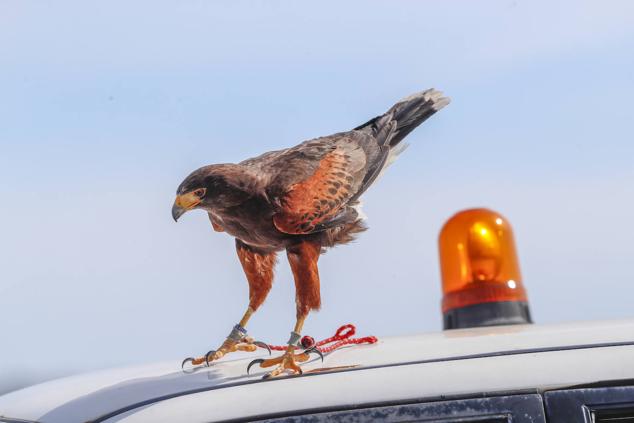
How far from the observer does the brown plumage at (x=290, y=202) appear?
312 centimetres

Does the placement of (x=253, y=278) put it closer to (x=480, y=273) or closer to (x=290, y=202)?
(x=290, y=202)

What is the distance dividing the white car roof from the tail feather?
1.70 m

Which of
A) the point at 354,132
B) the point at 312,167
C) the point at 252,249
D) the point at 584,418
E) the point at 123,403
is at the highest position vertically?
the point at 354,132

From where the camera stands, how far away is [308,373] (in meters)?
2.08

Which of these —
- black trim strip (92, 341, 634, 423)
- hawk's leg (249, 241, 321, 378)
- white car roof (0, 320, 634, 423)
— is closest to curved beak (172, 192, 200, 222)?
hawk's leg (249, 241, 321, 378)

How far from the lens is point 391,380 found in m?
1.92

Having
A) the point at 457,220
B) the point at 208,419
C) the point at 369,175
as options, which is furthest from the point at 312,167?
the point at 208,419

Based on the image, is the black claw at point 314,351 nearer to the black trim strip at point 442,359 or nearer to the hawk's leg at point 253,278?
the black trim strip at point 442,359

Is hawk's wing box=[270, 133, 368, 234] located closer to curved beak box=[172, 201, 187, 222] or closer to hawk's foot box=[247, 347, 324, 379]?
curved beak box=[172, 201, 187, 222]

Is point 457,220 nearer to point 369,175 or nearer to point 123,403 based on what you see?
point 369,175

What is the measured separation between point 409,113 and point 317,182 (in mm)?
759

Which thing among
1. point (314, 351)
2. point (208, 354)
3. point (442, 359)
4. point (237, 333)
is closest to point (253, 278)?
point (237, 333)

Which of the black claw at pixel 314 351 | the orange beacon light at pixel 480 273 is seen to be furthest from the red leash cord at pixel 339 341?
the orange beacon light at pixel 480 273

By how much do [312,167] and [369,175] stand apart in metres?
0.35
